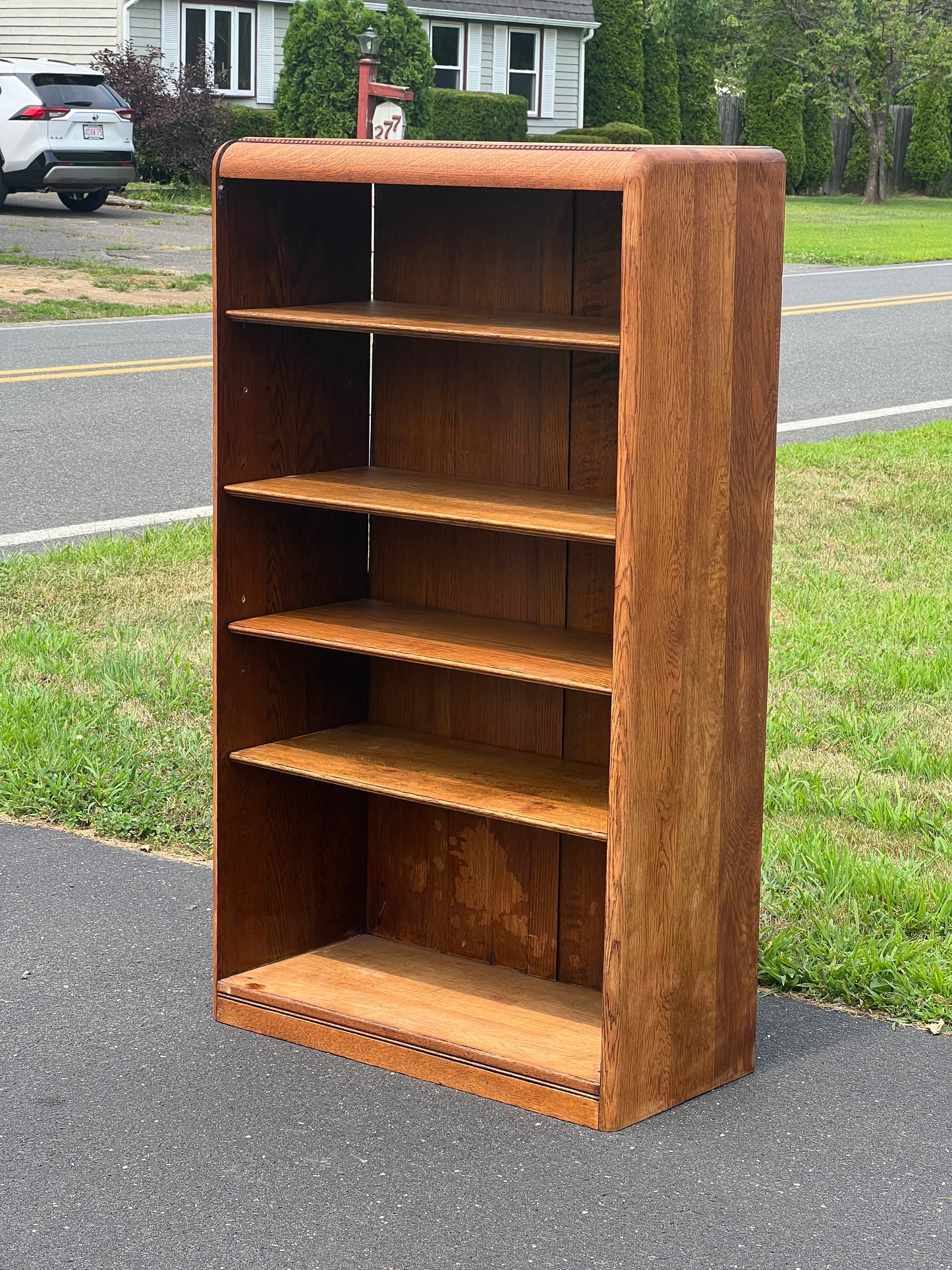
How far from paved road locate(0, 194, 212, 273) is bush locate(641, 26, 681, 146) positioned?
17.5 metres

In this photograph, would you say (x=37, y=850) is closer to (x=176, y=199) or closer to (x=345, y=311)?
(x=345, y=311)

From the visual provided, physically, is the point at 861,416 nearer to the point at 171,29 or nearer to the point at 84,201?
the point at 84,201

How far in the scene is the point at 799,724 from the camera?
18.5ft

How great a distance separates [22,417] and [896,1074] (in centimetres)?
829

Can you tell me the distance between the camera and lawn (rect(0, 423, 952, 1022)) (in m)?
4.22

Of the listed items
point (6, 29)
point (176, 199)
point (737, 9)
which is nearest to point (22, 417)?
point (176, 199)

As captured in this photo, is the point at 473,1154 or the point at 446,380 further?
the point at 446,380

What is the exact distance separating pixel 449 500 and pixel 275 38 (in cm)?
2911

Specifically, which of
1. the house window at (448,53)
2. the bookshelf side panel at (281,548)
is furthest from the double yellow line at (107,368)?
the house window at (448,53)

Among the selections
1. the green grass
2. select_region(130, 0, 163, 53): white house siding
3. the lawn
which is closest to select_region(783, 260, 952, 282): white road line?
the green grass

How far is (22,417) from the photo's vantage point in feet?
35.3

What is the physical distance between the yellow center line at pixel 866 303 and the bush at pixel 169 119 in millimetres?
11340

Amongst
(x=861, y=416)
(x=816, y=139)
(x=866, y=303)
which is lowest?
(x=861, y=416)

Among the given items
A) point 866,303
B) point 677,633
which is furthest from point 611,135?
point 677,633
